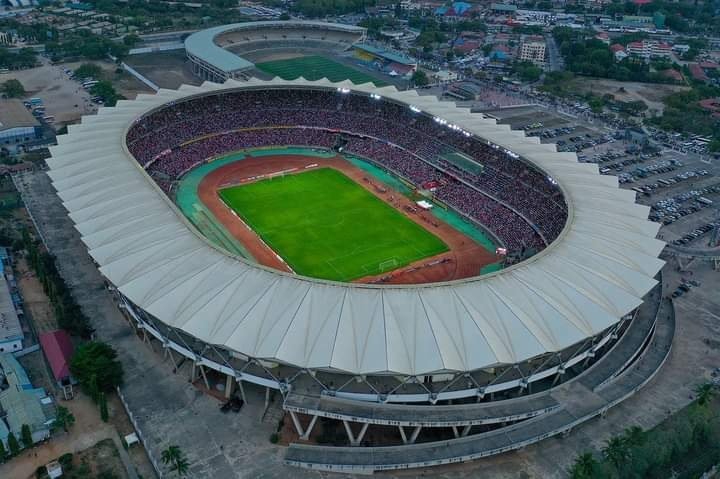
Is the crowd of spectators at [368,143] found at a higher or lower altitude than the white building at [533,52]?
lower

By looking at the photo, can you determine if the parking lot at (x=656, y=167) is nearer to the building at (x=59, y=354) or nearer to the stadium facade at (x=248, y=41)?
the stadium facade at (x=248, y=41)

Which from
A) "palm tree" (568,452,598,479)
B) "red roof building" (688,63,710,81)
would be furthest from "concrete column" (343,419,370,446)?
"red roof building" (688,63,710,81)

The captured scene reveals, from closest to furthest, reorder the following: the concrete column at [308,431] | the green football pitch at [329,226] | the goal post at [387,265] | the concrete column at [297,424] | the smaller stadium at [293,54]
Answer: the concrete column at [297,424] → the concrete column at [308,431] → the goal post at [387,265] → the green football pitch at [329,226] → the smaller stadium at [293,54]

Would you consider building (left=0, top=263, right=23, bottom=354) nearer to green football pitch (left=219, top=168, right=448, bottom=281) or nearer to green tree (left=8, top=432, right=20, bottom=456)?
green tree (left=8, top=432, right=20, bottom=456)

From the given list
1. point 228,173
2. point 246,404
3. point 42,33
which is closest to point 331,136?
point 228,173

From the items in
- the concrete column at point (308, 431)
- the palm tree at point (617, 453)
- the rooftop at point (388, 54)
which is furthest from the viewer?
the rooftop at point (388, 54)

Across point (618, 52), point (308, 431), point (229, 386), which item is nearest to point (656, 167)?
point (618, 52)

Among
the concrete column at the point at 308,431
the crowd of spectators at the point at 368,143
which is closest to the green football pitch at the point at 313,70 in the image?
the crowd of spectators at the point at 368,143
